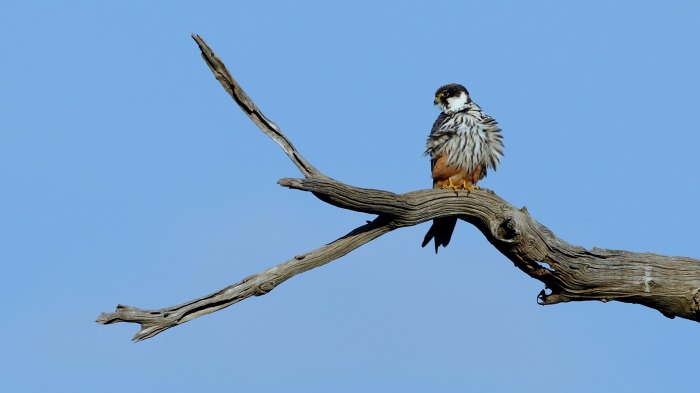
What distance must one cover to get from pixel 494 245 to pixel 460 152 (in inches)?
31.0

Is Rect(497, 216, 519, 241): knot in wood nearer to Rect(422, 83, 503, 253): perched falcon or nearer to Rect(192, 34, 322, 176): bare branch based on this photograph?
Rect(422, 83, 503, 253): perched falcon

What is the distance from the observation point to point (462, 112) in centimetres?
750

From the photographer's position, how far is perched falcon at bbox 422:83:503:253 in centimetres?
712

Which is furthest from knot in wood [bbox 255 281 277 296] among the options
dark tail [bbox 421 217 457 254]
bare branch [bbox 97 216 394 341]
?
dark tail [bbox 421 217 457 254]

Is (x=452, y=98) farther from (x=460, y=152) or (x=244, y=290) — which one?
(x=244, y=290)

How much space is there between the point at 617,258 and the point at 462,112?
1.61 m

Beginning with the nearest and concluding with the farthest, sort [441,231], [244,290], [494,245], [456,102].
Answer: [244,290] → [494,245] → [441,231] → [456,102]

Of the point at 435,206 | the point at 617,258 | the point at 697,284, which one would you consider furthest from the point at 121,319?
Result: the point at 697,284

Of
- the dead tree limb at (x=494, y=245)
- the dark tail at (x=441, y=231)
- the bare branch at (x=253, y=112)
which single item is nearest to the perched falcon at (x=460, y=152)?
the dark tail at (x=441, y=231)

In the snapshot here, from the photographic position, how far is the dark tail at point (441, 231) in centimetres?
708

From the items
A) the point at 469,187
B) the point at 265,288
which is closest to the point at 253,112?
the point at 265,288

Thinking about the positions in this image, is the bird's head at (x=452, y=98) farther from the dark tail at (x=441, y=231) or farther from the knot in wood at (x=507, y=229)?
the knot in wood at (x=507, y=229)

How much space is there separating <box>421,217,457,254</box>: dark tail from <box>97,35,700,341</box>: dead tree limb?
329 millimetres

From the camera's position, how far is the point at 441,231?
7098mm
